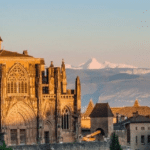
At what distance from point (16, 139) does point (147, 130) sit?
24.0 meters

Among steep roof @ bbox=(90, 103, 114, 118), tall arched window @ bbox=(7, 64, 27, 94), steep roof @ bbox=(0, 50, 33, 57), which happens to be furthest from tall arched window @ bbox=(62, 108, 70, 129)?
steep roof @ bbox=(0, 50, 33, 57)

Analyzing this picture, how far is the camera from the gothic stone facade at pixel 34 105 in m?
143

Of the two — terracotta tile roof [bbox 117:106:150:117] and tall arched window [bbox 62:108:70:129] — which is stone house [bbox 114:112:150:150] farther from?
terracotta tile roof [bbox 117:106:150:117]

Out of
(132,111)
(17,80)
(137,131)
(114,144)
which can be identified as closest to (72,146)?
(114,144)

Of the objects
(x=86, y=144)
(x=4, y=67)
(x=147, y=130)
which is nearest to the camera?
(x=86, y=144)

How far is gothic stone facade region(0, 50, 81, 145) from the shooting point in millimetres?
142625

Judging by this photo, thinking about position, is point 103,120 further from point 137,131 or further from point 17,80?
point 17,80

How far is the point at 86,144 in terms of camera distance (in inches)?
5128

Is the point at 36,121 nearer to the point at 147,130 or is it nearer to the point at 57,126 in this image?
the point at 57,126

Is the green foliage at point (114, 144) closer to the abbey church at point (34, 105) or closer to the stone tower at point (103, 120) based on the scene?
the stone tower at point (103, 120)

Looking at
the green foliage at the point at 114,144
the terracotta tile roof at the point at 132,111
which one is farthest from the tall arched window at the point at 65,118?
the terracotta tile roof at the point at 132,111

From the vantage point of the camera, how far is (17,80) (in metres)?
144

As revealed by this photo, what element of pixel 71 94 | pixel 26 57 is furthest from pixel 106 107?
pixel 26 57

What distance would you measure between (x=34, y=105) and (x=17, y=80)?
503 cm
